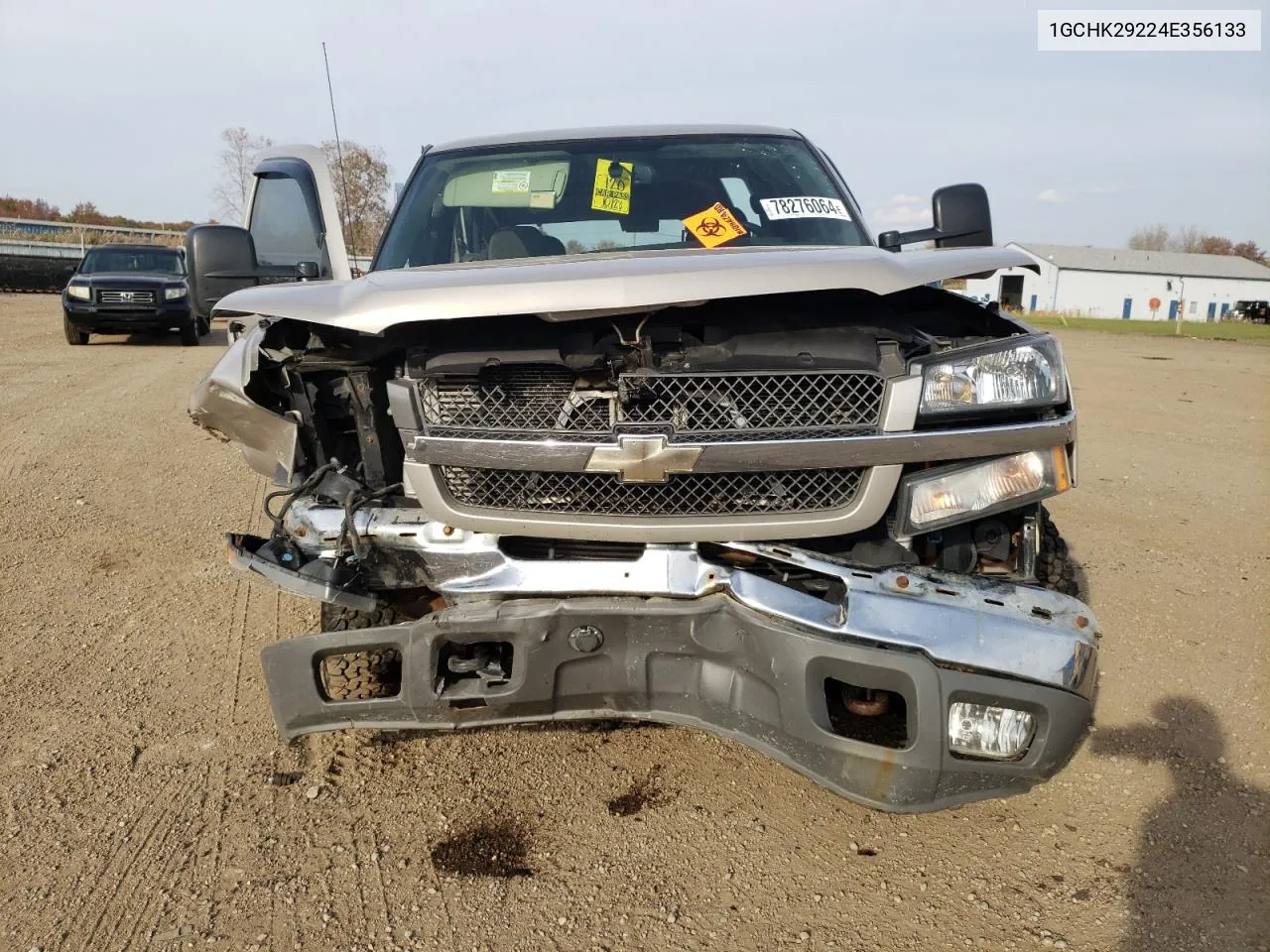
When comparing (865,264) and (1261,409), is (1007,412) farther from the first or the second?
(1261,409)

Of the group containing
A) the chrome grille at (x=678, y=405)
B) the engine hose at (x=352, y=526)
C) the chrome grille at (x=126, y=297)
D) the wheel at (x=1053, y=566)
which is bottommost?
the wheel at (x=1053, y=566)

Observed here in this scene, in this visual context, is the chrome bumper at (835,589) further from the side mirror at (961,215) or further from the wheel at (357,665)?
the side mirror at (961,215)

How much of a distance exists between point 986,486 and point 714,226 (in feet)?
5.08

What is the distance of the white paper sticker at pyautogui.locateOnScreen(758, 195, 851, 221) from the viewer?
143 inches

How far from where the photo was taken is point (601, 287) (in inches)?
90.6

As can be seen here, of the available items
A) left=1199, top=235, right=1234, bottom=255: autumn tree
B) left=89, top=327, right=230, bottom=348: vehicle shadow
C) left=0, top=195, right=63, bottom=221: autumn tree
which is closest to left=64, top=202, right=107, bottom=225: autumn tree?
left=0, top=195, right=63, bottom=221: autumn tree

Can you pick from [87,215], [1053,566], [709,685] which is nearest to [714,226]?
[1053,566]

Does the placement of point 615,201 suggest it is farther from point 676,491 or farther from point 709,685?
point 709,685

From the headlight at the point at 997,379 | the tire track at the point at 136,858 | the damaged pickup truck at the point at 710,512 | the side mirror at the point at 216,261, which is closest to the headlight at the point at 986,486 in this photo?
the damaged pickup truck at the point at 710,512

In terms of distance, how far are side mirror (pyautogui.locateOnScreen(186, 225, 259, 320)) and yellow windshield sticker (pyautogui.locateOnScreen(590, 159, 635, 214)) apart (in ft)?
4.34

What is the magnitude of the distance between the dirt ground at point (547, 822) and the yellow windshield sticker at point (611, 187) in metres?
1.98

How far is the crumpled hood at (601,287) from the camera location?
2.29 metres

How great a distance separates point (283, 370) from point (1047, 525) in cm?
243

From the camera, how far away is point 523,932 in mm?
2318
